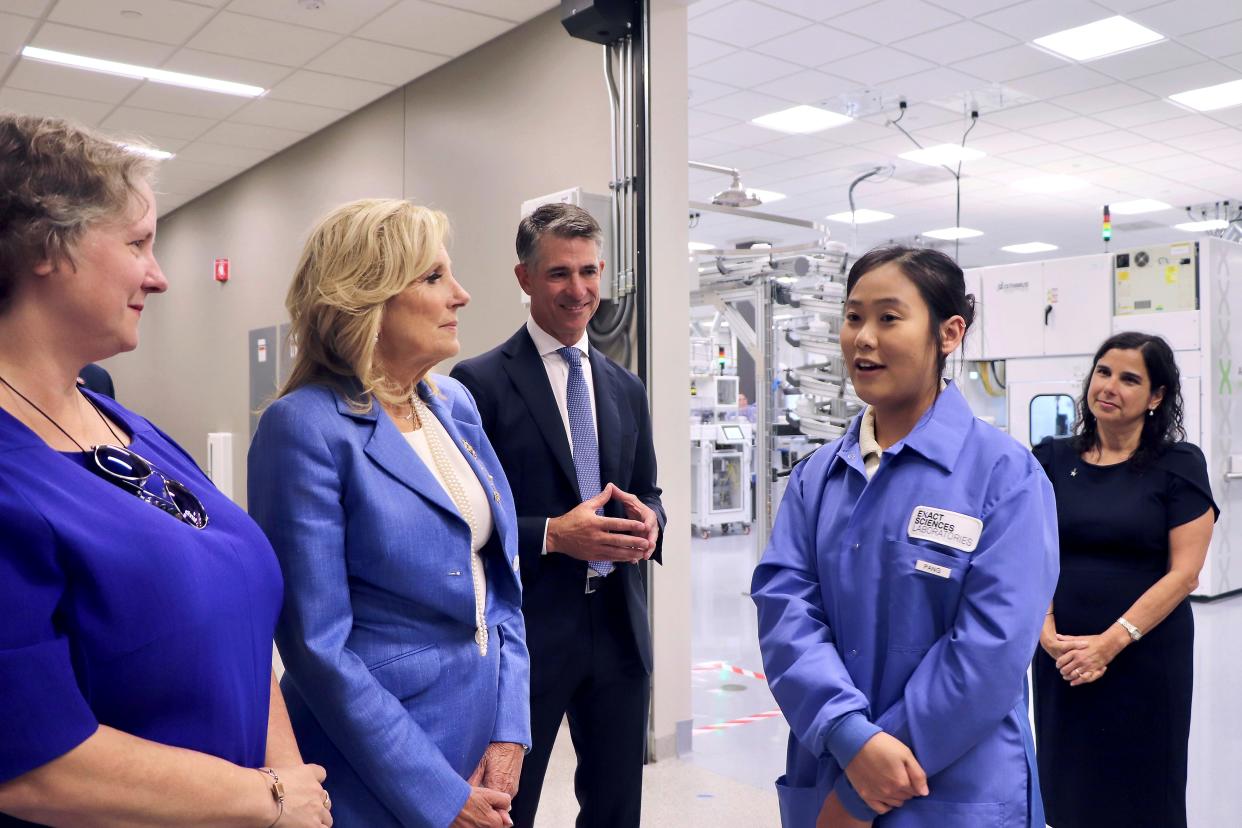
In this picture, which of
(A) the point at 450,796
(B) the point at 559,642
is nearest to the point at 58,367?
(A) the point at 450,796

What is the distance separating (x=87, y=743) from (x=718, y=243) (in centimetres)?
1250

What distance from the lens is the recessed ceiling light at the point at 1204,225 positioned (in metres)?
11.4

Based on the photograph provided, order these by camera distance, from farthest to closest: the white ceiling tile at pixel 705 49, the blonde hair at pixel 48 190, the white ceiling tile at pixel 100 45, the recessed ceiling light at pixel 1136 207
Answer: the recessed ceiling light at pixel 1136 207
the white ceiling tile at pixel 705 49
the white ceiling tile at pixel 100 45
the blonde hair at pixel 48 190

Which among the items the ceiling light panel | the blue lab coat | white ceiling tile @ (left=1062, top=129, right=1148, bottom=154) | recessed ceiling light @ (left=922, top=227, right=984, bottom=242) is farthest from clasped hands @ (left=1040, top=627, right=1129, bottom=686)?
the ceiling light panel

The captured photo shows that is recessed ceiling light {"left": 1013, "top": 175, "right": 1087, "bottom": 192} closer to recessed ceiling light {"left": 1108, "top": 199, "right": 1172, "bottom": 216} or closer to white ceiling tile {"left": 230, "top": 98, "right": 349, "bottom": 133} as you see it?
recessed ceiling light {"left": 1108, "top": 199, "right": 1172, "bottom": 216}

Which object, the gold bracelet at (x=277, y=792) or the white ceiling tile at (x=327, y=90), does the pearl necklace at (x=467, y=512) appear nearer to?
the gold bracelet at (x=277, y=792)

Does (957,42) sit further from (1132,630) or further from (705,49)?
(1132,630)

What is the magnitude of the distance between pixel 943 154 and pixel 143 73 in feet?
21.1

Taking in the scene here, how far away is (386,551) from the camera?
1329 mm

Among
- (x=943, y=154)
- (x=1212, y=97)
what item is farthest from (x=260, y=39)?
(x=1212, y=97)

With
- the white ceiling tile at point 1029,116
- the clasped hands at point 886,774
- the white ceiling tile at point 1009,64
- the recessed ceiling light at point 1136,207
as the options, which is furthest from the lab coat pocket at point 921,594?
the recessed ceiling light at point 1136,207

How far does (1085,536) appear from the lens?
2342 millimetres

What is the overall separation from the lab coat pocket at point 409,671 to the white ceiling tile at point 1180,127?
324 inches

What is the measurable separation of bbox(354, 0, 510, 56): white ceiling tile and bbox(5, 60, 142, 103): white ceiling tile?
69.3 inches
